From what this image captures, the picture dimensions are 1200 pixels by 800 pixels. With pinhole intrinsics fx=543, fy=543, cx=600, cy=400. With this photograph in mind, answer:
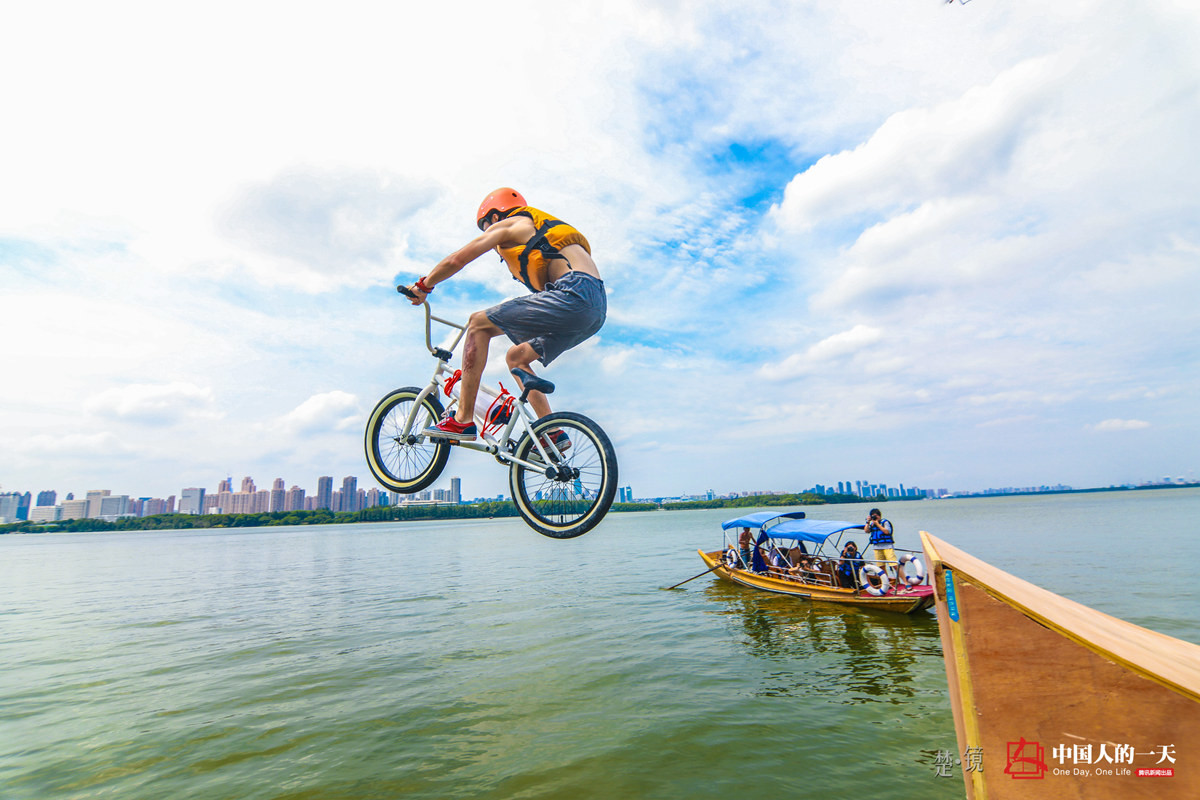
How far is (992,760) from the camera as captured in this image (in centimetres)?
498

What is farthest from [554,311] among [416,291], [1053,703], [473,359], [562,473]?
[1053,703]

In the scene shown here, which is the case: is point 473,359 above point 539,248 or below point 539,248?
below

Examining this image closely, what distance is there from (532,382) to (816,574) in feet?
103

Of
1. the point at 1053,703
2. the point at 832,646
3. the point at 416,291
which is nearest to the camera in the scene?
the point at 416,291

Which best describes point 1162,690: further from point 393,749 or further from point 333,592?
point 333,592

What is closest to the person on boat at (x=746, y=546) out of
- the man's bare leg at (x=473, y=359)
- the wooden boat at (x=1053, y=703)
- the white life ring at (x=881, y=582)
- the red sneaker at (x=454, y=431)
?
the white life ring at (x=881, y=582)

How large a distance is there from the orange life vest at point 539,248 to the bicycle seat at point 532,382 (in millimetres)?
512

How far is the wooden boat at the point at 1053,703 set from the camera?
4.27 meters

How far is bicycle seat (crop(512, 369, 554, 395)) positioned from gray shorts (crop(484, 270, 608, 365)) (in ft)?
0.56

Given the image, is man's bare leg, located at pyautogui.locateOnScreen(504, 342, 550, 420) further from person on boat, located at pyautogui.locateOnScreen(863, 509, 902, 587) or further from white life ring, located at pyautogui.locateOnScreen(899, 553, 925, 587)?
white life ring, located at pyautogui.locateOnScreen(899, 553, 925, 587)

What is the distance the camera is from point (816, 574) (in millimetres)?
30359

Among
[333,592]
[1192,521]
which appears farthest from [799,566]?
[1192,521]

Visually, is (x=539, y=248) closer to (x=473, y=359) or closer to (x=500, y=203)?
(x=500, y=203)

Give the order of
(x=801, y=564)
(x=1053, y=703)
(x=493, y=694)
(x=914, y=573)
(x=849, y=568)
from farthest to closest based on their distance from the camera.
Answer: (x=801, y=564)
(x=914, y=573)
(x=849, y=568)
(x=493, y=694)
(x=1053, y=703)
